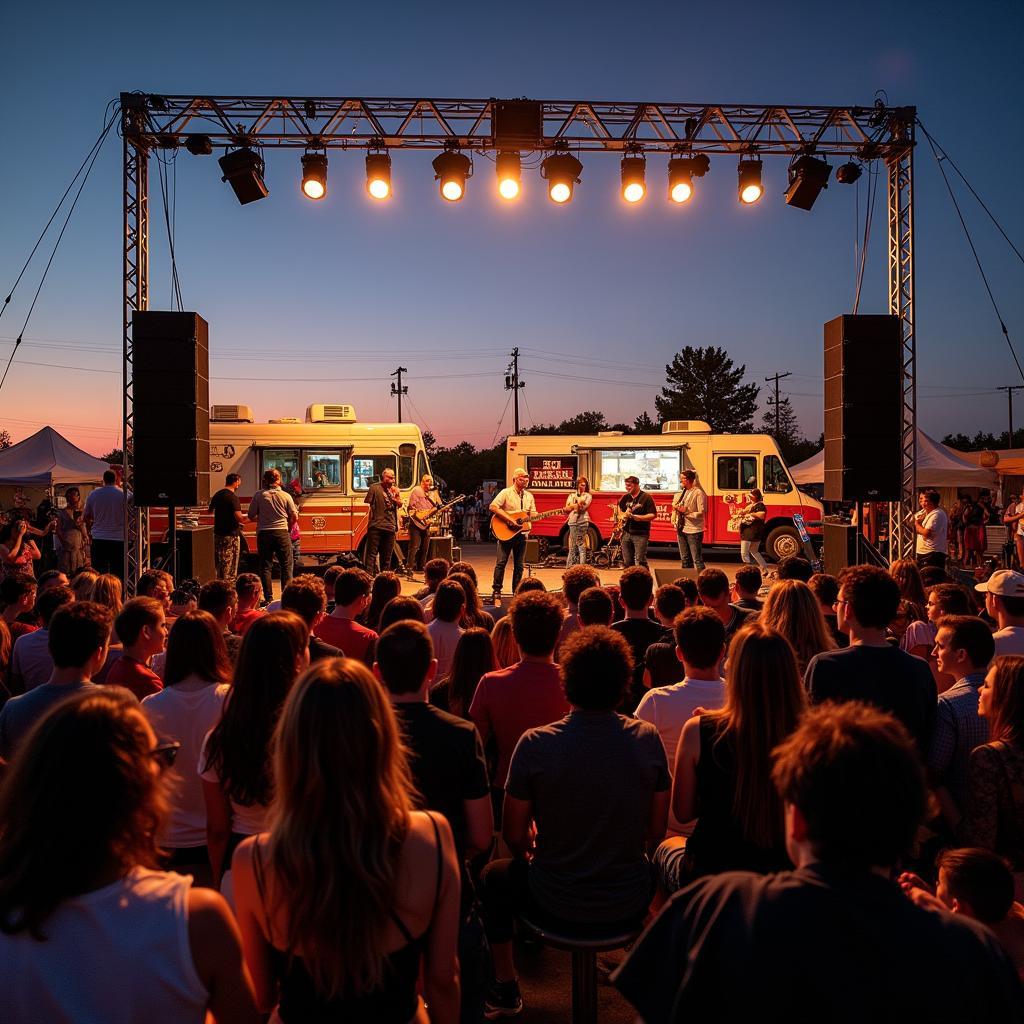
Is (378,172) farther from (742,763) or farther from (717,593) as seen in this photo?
(742,763)

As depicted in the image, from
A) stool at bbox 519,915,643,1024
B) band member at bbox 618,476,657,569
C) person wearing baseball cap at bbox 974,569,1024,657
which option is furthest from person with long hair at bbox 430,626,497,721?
band member at bbox 618,476,657,569

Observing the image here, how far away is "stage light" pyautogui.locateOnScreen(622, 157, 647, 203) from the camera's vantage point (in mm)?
9867

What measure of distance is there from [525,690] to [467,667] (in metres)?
0.59

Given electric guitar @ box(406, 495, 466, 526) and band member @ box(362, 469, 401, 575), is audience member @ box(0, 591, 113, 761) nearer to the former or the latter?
band member @ box(362, 469, 401, 575)

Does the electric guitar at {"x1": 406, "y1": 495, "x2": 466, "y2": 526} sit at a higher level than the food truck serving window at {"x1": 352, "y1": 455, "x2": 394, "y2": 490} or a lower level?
lower

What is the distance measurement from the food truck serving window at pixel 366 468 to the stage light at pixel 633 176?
8229 mm

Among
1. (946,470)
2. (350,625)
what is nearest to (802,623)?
(350,625)

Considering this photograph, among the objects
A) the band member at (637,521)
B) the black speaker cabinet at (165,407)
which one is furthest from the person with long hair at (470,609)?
the band member at (637,521)

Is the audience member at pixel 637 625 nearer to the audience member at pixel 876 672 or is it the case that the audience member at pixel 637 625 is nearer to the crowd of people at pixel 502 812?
the crowd of people at pixel 502 812

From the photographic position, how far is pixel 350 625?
4.63 meters

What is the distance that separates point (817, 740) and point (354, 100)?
33.2 ft

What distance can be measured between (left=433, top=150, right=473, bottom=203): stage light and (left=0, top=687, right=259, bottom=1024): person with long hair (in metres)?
9.53

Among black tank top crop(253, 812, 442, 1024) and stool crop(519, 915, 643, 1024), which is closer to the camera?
black tank top crop(253, 812, 442, 1024)

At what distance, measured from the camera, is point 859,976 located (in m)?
1.12
